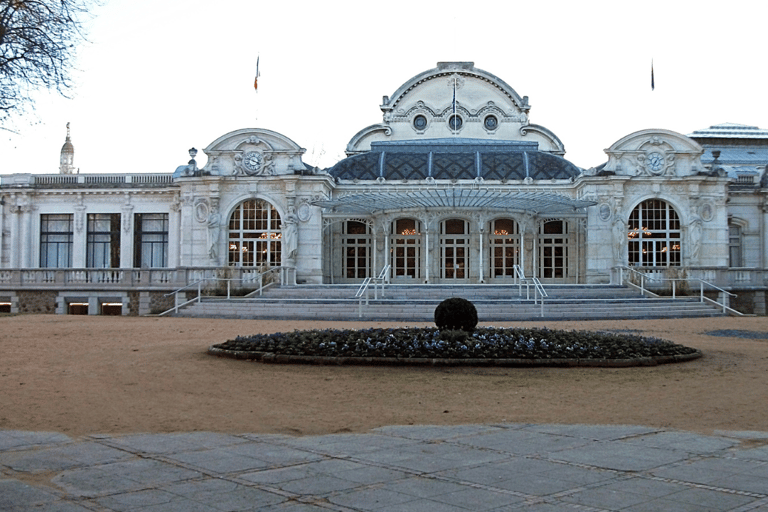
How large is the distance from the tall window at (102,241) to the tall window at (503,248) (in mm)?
18386

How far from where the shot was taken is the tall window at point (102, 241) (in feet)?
133

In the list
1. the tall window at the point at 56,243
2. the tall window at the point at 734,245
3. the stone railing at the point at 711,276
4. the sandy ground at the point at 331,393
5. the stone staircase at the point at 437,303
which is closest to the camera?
the sandy ground at the point at 331,393

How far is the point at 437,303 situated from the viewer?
2648 cm

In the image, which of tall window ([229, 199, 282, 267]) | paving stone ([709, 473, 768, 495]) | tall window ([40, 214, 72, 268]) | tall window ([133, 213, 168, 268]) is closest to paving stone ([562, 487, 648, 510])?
paving stone ([709, 473, 768, 495])

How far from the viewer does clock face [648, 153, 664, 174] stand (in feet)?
121

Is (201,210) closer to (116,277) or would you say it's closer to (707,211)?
(116,277)

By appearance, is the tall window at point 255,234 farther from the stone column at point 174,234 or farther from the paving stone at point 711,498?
the paving stone at point 711,498

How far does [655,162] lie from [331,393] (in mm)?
29502

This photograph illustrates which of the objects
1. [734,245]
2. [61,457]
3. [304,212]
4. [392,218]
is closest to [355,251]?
[392,218]

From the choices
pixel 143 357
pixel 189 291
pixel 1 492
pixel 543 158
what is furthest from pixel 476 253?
pixel 1 492

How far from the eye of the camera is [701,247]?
36.6 meters

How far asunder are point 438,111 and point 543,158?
8.38 meters

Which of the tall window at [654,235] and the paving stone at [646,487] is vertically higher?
the tall window at [654,235]

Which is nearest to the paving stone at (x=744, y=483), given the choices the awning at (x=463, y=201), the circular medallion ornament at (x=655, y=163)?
the awning at (x=463, y=201)
